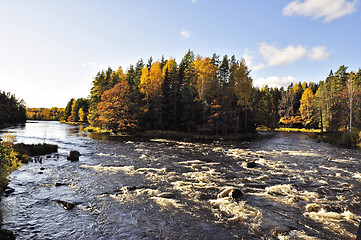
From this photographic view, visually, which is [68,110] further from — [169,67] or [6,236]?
[6,236]

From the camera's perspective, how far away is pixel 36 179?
43.8 ft

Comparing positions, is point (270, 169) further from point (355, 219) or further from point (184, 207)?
point (184, 207)

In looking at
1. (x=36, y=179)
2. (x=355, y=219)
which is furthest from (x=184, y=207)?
(x=36, y=179)

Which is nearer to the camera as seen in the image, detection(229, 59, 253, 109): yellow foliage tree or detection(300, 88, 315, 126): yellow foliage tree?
detection(229, 59, 253, 109): yellow foliage tree

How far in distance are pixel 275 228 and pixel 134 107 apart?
143 ft

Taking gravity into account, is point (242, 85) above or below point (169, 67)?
below

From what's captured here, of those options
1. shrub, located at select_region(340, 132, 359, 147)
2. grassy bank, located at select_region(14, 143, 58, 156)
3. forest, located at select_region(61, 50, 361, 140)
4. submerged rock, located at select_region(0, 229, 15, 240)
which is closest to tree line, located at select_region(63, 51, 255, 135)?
forest, located at select_region(61, 50, 361, 140)

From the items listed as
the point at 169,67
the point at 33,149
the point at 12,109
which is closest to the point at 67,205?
the point at 33,149

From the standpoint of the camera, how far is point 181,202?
1010cm

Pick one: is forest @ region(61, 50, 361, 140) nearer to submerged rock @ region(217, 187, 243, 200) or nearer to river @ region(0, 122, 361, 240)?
river @ region(0, 122, 361, 240)

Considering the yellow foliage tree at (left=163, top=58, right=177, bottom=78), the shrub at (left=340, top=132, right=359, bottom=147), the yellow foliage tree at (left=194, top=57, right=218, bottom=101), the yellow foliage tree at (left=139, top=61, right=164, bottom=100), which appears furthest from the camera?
the yellow foliage tree at (left=163, top=58, right=177, bottom=78)

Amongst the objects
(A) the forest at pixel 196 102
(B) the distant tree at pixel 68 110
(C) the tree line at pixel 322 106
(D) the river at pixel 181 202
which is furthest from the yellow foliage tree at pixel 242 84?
(B) the distant tree at pixel 68 110

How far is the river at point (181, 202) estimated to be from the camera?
7484 millimetres

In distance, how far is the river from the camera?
748cm
